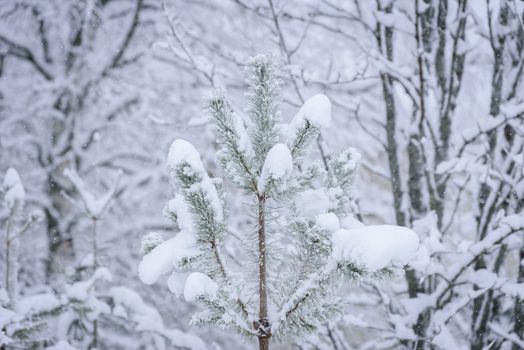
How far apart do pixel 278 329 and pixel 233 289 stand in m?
0.16

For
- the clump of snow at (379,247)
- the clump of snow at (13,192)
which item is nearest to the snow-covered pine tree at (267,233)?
the clump of snow at (379,247)

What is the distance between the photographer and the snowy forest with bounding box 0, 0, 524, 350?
3.38 ft

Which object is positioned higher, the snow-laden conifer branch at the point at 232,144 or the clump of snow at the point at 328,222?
the snow-laden conifer branch at the point at 232,144

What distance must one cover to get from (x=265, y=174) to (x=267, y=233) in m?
0.24

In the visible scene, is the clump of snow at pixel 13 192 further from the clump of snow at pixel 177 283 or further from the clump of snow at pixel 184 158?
the clump of snow at pixel 184 158

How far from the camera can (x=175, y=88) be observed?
18.7 ft

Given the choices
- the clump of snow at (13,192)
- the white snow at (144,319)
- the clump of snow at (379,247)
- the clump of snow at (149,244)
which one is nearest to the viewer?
the clump of snow at (379,247)

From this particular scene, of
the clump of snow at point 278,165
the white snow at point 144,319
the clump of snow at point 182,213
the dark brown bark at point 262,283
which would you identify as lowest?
the white snow at point 144,319

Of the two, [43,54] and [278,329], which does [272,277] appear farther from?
[43,54]

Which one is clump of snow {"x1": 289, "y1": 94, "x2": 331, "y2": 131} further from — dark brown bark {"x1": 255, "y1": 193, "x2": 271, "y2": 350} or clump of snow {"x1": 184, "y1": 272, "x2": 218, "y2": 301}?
clump of snow {"x1": 184, "y1": 272, "x2": 218, "y2": 301}

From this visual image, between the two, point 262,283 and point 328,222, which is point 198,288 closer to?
point 262,283

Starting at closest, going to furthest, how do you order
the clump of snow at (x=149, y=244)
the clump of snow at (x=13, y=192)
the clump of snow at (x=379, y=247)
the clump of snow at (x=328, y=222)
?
the clump of snow at (x=379, y=247)
the clump of snow at (x=328, y=222)
the clump of snow at (x=149, y=244)
the clump of snow at (x=13, y=192)

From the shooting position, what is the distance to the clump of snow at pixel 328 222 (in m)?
1.00

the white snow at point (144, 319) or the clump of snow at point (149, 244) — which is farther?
the white snow at point (144, 319)
